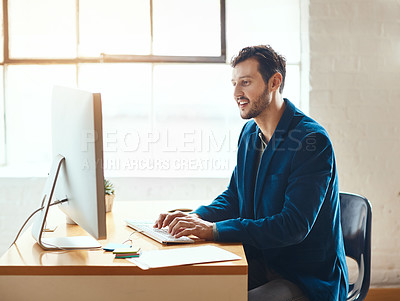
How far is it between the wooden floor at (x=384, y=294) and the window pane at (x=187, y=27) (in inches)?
71.8

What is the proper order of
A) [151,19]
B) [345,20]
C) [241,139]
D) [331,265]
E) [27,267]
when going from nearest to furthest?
[27,267] → [331,265] → [241,139] → [345,20] → [151,19]

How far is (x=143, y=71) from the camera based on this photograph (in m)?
3.28

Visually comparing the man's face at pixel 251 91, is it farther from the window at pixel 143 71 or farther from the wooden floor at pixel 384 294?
the wooden floor at pixel 384 294

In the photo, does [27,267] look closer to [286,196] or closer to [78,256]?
[78,256]

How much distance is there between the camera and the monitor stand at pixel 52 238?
1.65m

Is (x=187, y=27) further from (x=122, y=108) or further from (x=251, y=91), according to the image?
(x=251, y=91)

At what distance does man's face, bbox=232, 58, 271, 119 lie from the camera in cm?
204

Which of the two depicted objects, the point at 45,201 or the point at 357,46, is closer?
the point at 45,201

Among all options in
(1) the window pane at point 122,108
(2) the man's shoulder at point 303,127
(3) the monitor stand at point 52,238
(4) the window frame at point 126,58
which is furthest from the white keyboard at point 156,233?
(4) the window frame at point 126,58

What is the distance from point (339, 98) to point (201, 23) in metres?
1.01

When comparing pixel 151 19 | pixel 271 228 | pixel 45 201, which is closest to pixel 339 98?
pixel 151 19

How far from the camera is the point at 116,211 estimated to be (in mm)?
2314

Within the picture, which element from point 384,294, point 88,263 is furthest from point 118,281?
point 384,294

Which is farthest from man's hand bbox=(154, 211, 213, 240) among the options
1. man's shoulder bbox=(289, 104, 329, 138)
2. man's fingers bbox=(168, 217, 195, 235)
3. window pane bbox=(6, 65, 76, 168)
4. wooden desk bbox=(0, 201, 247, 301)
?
window pane bbox=(6, 65, 76, 168)
